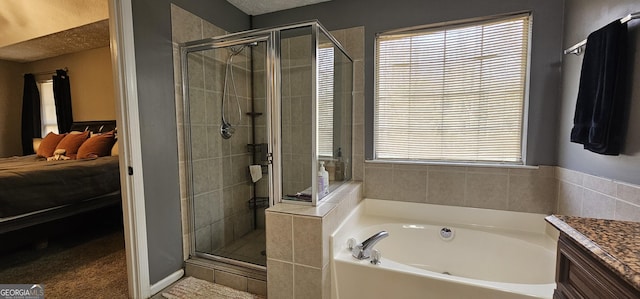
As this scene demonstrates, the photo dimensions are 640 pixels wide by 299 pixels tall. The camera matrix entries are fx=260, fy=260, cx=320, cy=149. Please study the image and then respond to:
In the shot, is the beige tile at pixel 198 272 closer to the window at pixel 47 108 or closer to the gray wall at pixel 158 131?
the gray wall at pixel 158 131

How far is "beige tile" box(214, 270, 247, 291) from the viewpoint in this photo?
1820mm

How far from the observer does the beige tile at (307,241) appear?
1.49 meters

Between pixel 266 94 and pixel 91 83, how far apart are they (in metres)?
3.63

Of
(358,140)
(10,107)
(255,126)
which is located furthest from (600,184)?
(10,107)

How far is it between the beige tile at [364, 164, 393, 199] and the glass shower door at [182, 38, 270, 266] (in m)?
0.90

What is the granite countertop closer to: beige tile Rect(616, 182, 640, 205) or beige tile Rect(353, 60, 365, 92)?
beige tile Rect(616, 182, 640, 205)

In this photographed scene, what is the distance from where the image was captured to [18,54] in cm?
405

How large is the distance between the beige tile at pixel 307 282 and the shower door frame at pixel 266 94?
398 mm

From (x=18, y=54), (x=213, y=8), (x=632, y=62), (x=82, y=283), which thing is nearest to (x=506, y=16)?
(x=632, y=62)

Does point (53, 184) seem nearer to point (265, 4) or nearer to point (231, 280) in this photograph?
point (231, 280)

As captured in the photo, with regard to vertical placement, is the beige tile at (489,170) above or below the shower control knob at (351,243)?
above

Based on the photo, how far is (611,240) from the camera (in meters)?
0.77

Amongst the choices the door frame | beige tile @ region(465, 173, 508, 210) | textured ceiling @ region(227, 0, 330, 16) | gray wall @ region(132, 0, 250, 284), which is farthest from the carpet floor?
beige tile @ region(465, 173, 508, 210)

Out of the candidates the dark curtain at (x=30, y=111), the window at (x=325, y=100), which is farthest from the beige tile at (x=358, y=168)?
the dark curtain at (x=30, y=111)
